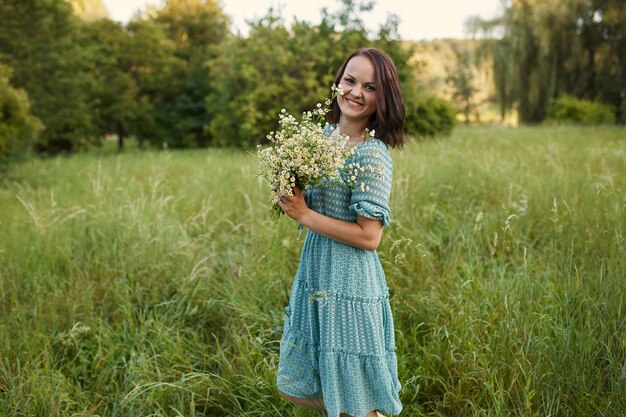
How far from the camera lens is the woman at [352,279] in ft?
5.58

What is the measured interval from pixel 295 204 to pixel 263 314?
1.36m

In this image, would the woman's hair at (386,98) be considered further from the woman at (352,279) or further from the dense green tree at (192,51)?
the dense green tree at (192,51)

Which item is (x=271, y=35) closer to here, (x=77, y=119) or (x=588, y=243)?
(x=77, y=119)

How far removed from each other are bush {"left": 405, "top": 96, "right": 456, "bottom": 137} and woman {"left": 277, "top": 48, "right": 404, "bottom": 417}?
1131 centimetres

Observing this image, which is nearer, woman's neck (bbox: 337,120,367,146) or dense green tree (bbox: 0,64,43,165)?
woman's neck (bbox: 337,120,367,146)

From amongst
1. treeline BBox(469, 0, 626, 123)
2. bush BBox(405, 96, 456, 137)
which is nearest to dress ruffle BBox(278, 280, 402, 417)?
bush BBox(405, 96, 456, 137)

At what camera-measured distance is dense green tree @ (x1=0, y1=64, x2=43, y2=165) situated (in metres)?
7.53

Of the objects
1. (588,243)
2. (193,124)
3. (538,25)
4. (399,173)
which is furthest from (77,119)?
(538,25)

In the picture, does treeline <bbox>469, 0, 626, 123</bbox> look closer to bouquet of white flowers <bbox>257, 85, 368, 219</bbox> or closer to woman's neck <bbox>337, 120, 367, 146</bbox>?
woman's neck <bbox>337, 120, 367, 146</bbox>

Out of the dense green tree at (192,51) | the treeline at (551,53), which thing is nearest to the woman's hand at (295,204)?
the dense green tree at (192,51)

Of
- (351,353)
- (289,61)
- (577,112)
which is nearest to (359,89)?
(351,353)

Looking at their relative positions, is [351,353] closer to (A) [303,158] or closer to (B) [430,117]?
(A) [303,158]

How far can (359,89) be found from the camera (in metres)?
1.81

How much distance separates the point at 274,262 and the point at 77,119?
46.9 ft
